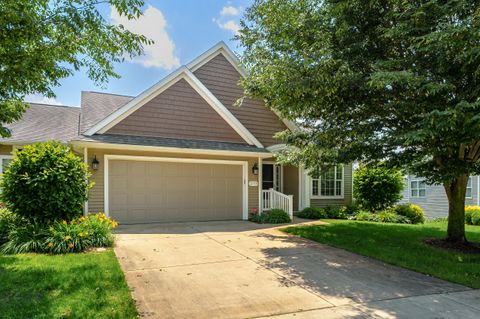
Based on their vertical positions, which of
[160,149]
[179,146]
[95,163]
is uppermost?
[179,146]

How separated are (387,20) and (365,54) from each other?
0.82 m

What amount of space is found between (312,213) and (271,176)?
242 cm

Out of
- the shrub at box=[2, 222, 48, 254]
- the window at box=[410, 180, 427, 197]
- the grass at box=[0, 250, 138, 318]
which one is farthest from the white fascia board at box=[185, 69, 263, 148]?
the window at box=[410, 180, 427, 197]

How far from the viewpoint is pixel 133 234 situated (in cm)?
954

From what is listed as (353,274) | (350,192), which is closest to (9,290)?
(353,274)

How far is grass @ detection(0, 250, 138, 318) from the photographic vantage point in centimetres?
425

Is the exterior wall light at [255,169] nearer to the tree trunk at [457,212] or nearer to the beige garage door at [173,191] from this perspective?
the beige garage door at [173,191]

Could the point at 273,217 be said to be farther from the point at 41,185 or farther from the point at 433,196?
the point at 433,196

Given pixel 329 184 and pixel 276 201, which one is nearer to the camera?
pixel 276 201

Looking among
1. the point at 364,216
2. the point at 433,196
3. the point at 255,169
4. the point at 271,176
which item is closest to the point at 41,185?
the point at 255,169

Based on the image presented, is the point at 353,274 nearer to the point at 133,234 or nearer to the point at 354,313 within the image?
the point at 354,313

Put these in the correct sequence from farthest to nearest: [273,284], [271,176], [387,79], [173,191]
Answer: [271,176]
[173,191]
[387,79]
[273,284]

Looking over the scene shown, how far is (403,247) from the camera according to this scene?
28.2ft

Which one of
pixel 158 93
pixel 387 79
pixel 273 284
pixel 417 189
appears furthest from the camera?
pixel 417 189
